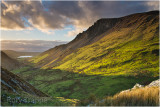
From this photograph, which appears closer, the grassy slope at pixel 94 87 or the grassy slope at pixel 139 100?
the grassy slope at pixel 139 100

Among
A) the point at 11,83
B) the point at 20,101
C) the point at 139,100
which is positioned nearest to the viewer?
the point at 139,100

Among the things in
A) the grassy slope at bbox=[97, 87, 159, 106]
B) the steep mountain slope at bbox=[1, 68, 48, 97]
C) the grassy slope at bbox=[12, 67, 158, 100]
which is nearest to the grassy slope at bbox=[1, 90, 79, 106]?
the steep mountain slope at bbox=[1, 68, 48, 97]

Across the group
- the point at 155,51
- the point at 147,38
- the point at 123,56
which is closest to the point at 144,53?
the point at 155,51

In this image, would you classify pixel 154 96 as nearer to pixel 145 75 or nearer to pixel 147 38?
pixel 145 75

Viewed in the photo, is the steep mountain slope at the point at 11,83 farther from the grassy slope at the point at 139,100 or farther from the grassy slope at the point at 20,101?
the grassy slope at the point at 139,100

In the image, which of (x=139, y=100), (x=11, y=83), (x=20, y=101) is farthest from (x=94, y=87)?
(x=139, y=100)

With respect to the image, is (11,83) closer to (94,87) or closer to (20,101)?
(20,101)

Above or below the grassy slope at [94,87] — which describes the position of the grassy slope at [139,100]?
above

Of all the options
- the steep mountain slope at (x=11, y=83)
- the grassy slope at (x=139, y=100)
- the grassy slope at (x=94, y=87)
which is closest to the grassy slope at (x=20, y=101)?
the steep mountain slope at (x=11, y=83)

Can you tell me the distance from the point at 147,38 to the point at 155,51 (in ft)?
164

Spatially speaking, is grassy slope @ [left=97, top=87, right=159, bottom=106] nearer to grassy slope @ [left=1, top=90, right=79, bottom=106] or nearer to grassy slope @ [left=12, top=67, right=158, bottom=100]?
grassy slope @ [left=1, top=90, right=79, bottom=106]

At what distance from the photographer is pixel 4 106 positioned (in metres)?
8.23

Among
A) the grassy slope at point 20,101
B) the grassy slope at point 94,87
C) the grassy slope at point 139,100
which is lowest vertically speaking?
the grassy slope at point 94,87

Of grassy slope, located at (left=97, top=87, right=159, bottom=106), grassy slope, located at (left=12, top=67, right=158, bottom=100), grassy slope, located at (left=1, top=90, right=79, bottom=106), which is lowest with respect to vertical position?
grassy slope, located at (left=12, top=67, right=158, bottom=100)
